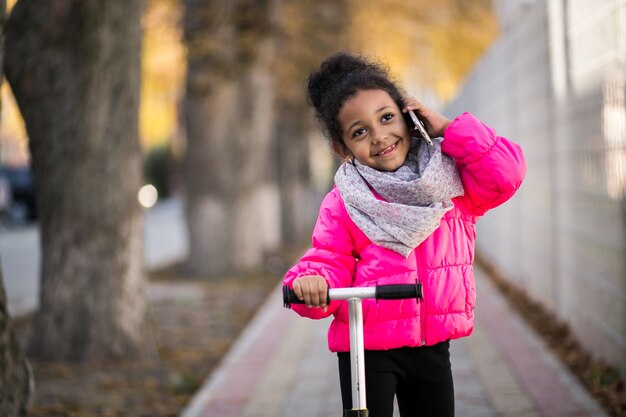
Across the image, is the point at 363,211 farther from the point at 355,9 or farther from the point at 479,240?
the point at 355,9

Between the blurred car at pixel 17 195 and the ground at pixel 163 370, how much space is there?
1676 cm

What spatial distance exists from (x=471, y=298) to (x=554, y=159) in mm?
5194

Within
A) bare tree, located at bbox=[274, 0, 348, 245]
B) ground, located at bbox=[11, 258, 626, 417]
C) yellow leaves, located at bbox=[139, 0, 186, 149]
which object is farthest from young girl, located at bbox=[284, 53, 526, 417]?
bare tree, located at bbox=[274, 0, 348, 245]

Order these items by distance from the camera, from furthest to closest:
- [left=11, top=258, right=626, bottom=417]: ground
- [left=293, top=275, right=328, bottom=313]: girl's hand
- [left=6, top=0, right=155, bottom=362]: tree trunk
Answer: [left=6, top=0, right=155, bottom=362]: tree trunk < [left=11, top=258, right=626, bottom=417]: ground < [left=293, top=275, right=328, bottom=313]: girl's hand

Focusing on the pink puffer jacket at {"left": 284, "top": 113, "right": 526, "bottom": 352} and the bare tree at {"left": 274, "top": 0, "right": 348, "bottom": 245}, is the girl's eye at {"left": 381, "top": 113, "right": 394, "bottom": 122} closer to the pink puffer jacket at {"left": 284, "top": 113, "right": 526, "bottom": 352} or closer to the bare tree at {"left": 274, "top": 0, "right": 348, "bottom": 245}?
the pink puffer jacket at {"left": 284, "top": 113, "right": 526, "bottom": 352}

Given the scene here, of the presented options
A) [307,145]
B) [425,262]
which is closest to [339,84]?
[425,262]

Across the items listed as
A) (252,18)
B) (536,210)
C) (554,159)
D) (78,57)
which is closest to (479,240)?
(252,18)

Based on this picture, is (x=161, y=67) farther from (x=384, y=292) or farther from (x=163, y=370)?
(x=384, y=292)

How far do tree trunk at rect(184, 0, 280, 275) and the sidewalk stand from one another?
5.07 m

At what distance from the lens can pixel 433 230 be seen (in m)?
3.22

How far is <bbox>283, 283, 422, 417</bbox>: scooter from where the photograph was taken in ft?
9.53

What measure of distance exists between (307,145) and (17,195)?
8.99 metres

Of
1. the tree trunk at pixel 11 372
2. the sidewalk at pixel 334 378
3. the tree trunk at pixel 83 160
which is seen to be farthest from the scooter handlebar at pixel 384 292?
the tree trunk at pixel 83 160

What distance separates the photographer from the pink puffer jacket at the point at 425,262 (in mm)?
3225
